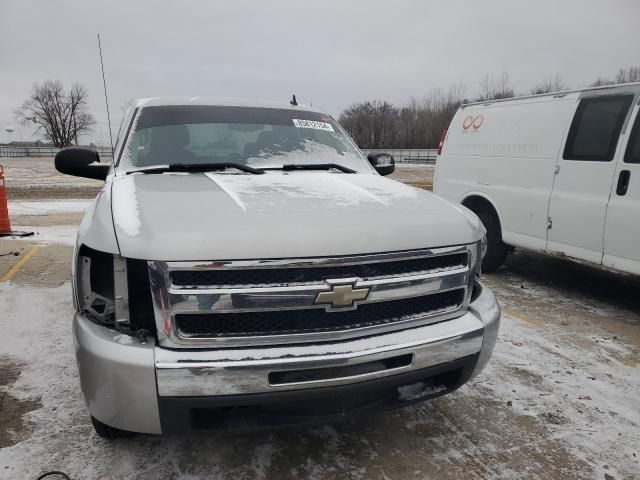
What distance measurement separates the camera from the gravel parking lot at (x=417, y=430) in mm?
2232

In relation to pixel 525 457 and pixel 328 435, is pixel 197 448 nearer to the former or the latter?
pixel 328 435

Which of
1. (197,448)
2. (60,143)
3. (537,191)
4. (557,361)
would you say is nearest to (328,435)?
(197,448)

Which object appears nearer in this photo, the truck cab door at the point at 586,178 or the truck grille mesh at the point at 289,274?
the truck grille mesh at the point at 289,274

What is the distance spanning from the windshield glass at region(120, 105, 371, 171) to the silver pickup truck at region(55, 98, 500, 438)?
733 mm

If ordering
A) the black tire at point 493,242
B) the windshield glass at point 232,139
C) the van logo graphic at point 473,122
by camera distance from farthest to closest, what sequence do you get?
1. the van logo graphic at point 473,122
2. the black tire at point 493,242
3. the windshield glass at point 232,139

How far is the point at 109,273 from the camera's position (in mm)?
1881

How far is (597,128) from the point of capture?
4.50 m

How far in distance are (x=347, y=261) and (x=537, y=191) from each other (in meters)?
3.91

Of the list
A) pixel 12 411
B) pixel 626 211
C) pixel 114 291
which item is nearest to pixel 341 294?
pixel 114 291

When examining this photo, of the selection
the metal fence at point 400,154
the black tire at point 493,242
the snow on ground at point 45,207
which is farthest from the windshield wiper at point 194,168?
the metal fence at point 400,154

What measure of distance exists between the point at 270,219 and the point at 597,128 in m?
4.03

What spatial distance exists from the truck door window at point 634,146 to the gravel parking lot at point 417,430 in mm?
1536

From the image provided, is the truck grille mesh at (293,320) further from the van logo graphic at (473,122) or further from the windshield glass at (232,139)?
the van logo graphic at (473,122)

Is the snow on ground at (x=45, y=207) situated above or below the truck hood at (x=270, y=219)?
below
